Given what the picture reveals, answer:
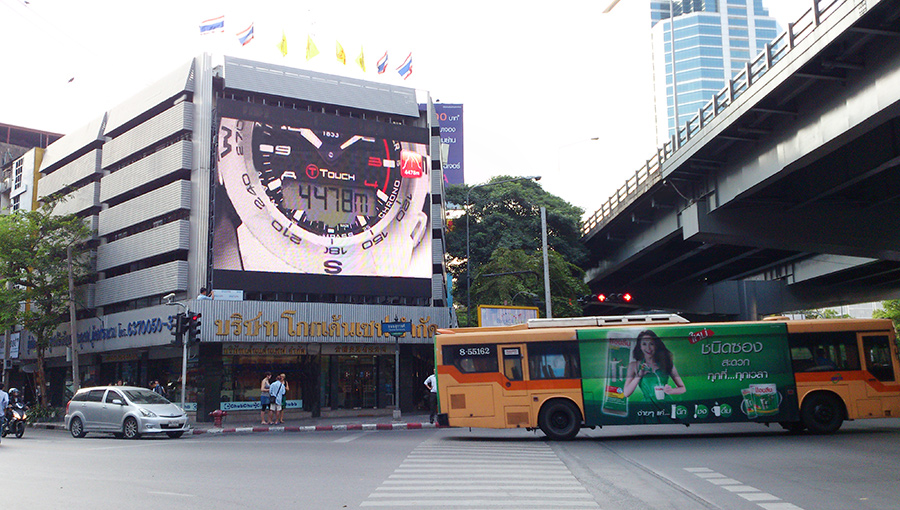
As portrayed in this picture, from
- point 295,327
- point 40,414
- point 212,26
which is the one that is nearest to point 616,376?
point 295,327

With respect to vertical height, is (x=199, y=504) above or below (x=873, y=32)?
below

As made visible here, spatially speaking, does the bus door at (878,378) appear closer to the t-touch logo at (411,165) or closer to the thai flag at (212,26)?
the t-touch logo at (411,165)

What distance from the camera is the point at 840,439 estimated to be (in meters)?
16.8

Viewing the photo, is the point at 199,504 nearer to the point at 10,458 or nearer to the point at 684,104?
the point at 10,458

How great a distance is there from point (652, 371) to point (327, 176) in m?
21.0

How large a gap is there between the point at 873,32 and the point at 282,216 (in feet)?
82.7

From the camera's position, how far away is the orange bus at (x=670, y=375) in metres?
18.4

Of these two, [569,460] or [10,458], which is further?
[10,458]

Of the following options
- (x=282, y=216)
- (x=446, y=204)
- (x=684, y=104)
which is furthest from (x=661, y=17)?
(x=282, y=216)

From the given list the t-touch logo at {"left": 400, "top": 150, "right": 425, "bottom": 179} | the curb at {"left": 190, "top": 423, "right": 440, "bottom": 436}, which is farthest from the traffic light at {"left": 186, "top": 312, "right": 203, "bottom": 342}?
the t-touch logo at {"left": 400, "top": 150, "right": 425, "bottom": 179}

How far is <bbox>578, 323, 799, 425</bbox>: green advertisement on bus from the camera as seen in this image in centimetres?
1836

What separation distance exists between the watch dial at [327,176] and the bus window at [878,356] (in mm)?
22611

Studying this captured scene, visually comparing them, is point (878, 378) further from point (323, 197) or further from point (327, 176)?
point (327, 176)

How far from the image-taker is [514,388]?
1853 centimetres
